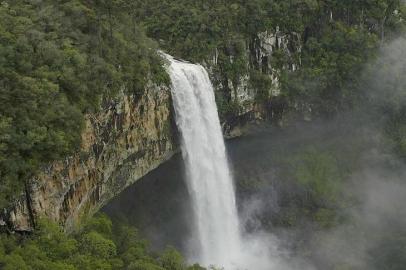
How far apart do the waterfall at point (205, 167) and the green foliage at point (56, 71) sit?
6.94ft

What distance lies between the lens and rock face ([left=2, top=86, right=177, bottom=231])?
18328 mm

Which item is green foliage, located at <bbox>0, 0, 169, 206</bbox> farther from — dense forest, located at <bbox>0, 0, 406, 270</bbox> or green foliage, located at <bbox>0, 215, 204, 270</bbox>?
green foliage, located at <bbox>0, 215, 204, 270</bbox>

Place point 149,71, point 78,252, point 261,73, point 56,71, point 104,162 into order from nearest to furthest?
point 78,252 → point 56,71 → point 104,162 → point 149,71 → point 261,73

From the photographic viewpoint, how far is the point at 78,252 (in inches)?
707

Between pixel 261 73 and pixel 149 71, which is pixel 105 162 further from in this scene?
pixel 261 73

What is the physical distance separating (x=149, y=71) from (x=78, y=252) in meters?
9.74

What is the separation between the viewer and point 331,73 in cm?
3519

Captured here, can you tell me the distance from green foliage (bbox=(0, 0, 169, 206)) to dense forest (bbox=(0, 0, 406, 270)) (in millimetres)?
46

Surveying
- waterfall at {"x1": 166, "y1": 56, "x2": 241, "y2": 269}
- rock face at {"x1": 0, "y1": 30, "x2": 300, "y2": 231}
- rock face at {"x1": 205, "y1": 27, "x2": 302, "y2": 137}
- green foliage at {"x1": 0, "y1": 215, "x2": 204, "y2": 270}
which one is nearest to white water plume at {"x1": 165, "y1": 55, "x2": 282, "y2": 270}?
waterfall at {"x1": 166, "y1": 56, "x2": 241, "y2": 269}

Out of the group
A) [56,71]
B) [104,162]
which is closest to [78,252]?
[104,162]

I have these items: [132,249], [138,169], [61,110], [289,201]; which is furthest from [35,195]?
[289,201]

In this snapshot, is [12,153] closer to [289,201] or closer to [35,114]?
[35,114]

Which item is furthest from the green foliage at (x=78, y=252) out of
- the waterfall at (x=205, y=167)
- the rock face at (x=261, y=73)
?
the rock face at (x=261, y=73)

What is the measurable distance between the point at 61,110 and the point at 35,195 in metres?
3.16
